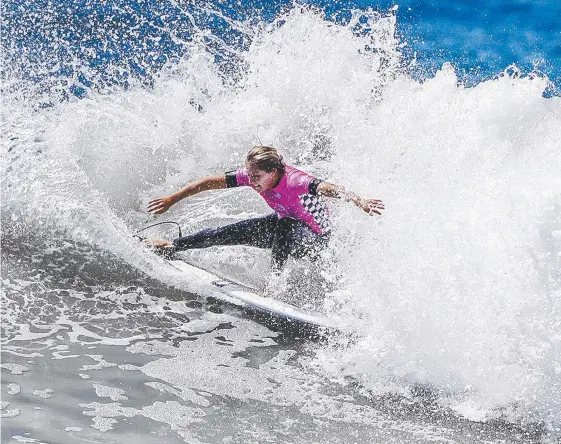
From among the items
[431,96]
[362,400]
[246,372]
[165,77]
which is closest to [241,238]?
[246,372]

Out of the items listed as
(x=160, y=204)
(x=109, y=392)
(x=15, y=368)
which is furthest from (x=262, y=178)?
(x=15, y=368)

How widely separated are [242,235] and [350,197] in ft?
3.67

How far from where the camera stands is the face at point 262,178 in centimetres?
402

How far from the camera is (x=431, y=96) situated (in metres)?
8.03

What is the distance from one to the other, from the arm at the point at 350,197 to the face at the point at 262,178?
0.30 meters

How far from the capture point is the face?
4023mm

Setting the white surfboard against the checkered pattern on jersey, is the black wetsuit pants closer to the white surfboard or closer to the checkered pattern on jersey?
the checkered pattern on jersey

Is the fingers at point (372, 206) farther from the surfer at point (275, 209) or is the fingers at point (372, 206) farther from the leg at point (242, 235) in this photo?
the leg at point (242, 235)

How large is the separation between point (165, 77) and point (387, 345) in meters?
5.03

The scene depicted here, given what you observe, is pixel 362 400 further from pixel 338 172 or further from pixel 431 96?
pixel 431 96

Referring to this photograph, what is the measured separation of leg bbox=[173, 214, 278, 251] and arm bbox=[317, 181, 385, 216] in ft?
2.21

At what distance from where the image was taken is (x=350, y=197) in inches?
146

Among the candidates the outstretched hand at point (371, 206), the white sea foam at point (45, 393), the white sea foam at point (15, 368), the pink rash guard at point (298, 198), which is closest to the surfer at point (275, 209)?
the pink rash guard at point (298, 198)

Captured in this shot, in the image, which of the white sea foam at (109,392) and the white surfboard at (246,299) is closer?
the white sea foam at (109,392)
